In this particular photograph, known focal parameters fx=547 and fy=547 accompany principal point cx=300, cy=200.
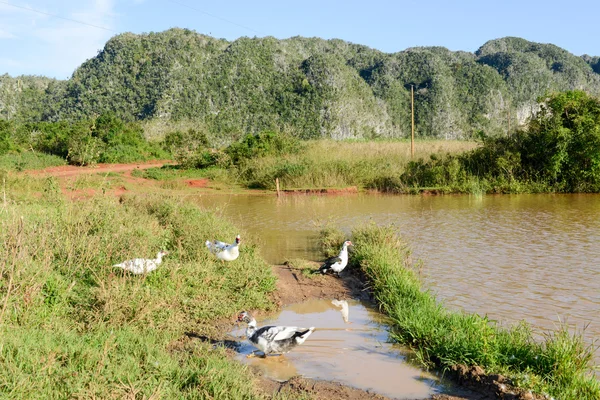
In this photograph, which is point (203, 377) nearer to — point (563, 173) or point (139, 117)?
point (563, 173)

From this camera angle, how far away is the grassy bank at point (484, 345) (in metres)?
4.92

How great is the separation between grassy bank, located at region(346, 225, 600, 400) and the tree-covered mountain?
142ft

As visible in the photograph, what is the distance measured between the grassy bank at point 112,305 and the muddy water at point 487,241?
2941mm

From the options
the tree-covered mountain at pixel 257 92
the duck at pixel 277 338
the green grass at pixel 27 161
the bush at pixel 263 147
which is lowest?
the duck at pixel 277 338

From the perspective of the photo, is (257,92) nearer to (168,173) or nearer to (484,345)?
(168,173)

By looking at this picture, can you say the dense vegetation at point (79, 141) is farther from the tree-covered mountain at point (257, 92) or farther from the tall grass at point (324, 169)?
the tree-covered mountain at point (257, 92)

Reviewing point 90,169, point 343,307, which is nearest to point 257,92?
point 90,169

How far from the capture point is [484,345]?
557cm

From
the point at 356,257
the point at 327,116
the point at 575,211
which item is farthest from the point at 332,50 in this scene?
the point at 356,257

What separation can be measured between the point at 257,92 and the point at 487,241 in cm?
5077

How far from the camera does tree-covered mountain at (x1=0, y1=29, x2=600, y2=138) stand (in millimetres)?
59219

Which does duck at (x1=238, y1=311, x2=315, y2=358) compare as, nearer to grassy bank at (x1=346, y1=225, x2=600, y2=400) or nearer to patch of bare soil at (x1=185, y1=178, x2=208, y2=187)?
grassy bank at (x1=346, y1=225, x2=600, y2=400)

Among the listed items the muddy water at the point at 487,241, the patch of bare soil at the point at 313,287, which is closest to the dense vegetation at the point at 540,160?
the muddy water at the point at 487,241

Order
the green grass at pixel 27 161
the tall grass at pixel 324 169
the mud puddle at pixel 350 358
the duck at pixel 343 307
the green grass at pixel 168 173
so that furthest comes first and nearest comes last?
1. the green grass at pixel 168 173
2. the tall grass at pixel 324 169
3. the green grass at pixel 27 161
4. the duck at pixel 343 307
5. the mud puddle at pixel 350 358
